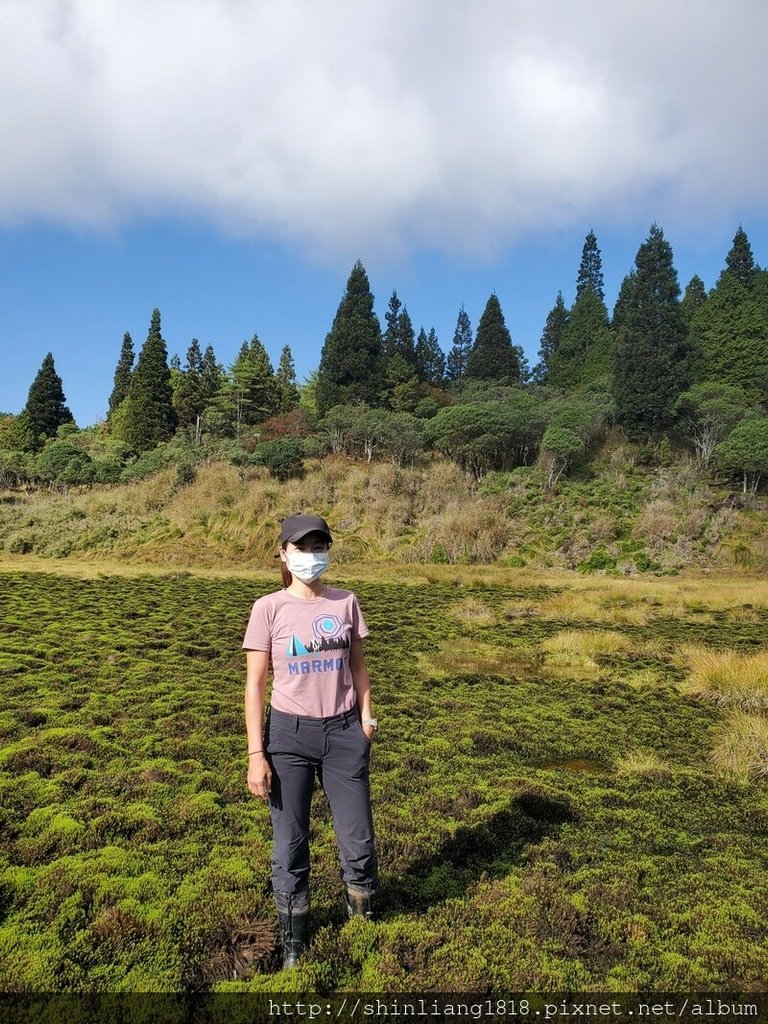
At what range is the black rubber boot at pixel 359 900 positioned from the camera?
9.29ft

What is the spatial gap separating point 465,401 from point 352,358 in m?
7.80

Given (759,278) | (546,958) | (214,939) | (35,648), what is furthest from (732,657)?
(759,278)

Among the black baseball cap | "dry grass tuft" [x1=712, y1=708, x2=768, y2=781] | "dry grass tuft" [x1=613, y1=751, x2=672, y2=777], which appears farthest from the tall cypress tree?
the black baseball cap

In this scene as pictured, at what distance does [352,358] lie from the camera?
37875 millimetres

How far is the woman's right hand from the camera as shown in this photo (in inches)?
102

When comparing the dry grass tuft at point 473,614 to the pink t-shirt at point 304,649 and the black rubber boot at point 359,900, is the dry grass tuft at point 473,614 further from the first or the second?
the pink t-shirt at point 304,649

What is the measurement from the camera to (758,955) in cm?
275

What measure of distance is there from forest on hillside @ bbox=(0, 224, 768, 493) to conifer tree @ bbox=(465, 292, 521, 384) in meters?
0.12

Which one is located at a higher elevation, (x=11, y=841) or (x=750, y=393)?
(x=750, y=393)

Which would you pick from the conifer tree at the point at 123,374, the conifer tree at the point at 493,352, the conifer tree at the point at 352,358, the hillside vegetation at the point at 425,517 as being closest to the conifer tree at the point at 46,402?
the conifer tree at the point at 123,374

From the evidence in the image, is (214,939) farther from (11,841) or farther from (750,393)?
(750,393)

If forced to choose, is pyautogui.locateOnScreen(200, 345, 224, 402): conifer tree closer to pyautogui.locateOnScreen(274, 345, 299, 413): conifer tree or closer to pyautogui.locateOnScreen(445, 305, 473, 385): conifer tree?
pyautogui.locateOnScreen(274, 345, 299, 413): conifer tree

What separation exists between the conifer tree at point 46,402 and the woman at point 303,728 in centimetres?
4617

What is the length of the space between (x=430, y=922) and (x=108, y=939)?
4.97 ft
